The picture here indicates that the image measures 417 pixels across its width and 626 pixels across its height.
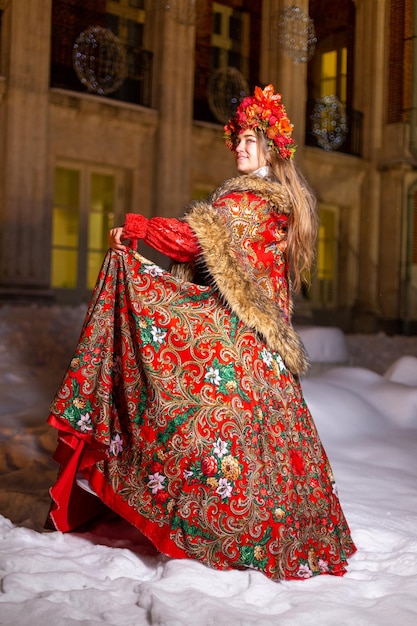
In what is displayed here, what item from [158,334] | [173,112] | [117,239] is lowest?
[158,334]

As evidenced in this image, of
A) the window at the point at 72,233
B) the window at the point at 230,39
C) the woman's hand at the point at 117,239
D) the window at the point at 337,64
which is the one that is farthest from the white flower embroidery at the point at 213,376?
the window at the point at 337,64

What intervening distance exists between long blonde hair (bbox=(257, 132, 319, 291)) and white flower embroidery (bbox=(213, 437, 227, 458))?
73cm

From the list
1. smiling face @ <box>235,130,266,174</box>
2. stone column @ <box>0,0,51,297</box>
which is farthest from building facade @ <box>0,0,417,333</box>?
smiling face @ <box>235,130,266,174</box>

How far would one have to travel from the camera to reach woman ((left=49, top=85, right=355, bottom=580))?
267 centimetres

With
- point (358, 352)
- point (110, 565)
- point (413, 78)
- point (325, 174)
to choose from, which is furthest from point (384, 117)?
point (110, 565)

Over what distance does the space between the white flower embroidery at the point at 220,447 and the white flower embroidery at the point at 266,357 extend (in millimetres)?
359

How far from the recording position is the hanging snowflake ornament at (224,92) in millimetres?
12102

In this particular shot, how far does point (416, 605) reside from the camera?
257 centimetres

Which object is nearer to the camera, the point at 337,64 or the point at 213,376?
the point at 213,376

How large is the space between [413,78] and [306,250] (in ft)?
39.5

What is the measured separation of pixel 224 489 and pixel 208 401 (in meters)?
0.30

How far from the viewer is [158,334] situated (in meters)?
2.79

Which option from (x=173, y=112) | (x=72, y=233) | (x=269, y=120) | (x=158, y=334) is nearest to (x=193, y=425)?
(x=158, y=334)

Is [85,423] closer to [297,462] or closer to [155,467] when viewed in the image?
[155,467]
